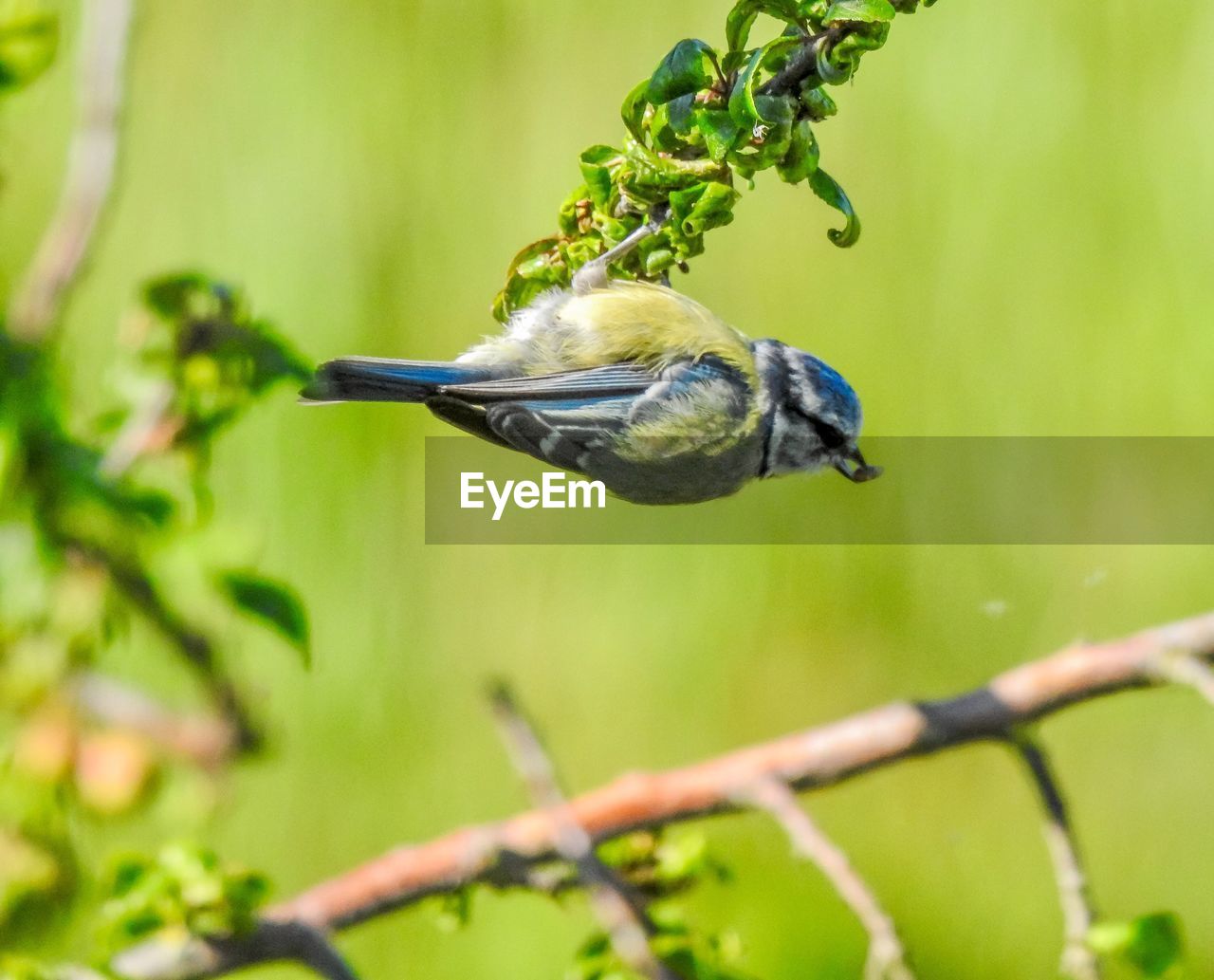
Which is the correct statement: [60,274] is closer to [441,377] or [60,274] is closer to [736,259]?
[441,377]

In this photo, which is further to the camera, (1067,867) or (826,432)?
(826,432)

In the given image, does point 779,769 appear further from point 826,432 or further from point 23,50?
point 23,50

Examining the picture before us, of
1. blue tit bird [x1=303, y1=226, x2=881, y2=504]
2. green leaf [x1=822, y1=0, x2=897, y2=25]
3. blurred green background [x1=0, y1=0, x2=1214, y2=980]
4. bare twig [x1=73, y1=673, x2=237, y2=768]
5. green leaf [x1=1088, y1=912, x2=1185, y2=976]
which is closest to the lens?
green leaf [x1=822, y1=0, x2=897, y2=25]

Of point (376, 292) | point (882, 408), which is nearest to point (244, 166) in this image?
point (376, 292)

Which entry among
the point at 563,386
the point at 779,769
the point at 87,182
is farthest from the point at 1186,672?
the point at 87,182

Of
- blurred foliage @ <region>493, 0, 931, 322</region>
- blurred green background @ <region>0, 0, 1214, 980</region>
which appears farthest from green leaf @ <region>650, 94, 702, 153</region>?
blurred green background @ <region>0, 0, 1214, 980</region>

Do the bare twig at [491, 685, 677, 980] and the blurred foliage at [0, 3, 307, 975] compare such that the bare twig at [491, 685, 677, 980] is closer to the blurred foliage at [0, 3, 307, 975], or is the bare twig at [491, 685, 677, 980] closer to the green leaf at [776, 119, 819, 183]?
the blurred foliage at [0, 3, 307, 975]

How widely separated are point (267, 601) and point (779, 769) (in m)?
0.32

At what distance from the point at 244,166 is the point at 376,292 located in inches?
9.9

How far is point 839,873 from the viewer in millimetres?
762

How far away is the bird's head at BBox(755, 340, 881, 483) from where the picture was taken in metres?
1.05

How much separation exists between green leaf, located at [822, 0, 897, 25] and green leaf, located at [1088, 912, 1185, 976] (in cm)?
45

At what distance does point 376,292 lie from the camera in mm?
1637

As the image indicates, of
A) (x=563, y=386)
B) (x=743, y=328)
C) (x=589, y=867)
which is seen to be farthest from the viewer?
(x=743, y=328)
